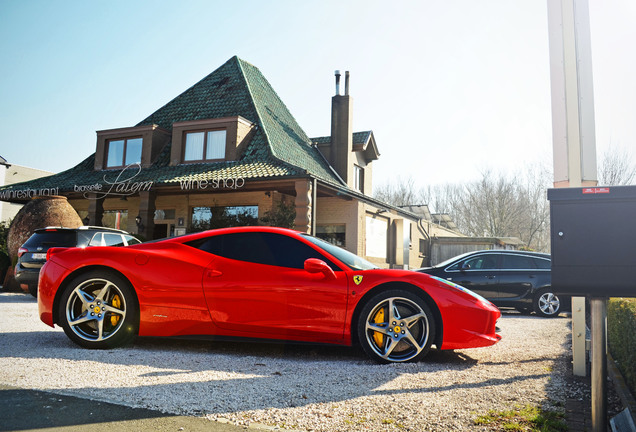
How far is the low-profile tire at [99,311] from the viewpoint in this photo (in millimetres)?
5125

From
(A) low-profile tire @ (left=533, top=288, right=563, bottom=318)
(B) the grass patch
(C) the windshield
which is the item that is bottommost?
(B) the grass patch

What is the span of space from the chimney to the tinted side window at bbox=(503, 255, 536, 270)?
37.2ft

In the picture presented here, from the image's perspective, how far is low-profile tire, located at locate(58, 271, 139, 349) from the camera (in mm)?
5125

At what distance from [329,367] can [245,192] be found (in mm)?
14318

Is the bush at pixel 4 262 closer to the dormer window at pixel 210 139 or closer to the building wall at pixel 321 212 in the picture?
the building wall at pixel 321 212

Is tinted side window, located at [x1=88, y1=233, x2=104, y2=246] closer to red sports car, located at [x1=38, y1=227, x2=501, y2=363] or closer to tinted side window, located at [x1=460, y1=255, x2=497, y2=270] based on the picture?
red sports car, located at [x1=38, y1=227, x2=501, y2=363]

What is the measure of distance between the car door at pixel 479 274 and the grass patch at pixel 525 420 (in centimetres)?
766

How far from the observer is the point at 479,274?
35.1ft

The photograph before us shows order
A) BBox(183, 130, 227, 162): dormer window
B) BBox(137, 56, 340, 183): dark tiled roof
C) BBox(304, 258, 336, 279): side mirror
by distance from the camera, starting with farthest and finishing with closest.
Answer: BBox(137, 56, 340, 183): dark tiled roof < BBox(183, 130, 227, 162): dormer window < BBox(304, 258, 336, 279): side mirror

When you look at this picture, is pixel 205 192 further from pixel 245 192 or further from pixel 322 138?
pixel 322 138

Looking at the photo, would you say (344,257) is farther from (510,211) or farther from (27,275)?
(510,211)

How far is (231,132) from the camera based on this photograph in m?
17.8

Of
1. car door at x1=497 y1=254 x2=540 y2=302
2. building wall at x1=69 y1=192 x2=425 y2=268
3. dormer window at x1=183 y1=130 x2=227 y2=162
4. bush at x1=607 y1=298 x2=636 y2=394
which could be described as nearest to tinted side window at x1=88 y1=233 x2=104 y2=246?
building wall at x1=69 y1=192 x2=425 y2=268

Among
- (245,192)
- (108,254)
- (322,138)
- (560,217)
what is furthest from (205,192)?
(560,217)
